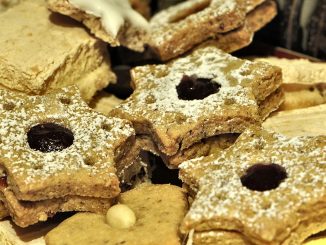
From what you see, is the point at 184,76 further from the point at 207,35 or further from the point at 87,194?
the point at 87,194

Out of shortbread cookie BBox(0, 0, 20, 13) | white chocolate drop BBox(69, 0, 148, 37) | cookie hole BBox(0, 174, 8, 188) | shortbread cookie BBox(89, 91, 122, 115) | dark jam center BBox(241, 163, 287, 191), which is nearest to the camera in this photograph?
dark jam center BBox(241, 163, 287, 191)

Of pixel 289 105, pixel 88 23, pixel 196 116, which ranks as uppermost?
pixel 88 23

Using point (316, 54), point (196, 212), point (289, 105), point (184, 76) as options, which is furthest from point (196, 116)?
point (316, 54)

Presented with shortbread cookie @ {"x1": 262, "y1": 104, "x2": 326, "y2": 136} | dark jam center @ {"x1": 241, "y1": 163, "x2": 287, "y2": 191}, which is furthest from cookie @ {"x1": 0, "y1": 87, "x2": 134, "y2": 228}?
shortbread cookie @ {"x1": 262, "y1": 104, "x2": 326, "y2": 136}

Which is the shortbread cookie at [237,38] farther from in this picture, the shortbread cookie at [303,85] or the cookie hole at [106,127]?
the cookie hole at [106,127]

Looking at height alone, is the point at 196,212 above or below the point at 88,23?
below

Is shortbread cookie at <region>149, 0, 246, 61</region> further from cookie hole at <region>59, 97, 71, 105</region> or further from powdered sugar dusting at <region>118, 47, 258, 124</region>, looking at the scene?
cookie hole at <region>59, 97, 71, 105</region>

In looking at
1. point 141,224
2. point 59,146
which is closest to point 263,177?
point 141,224
